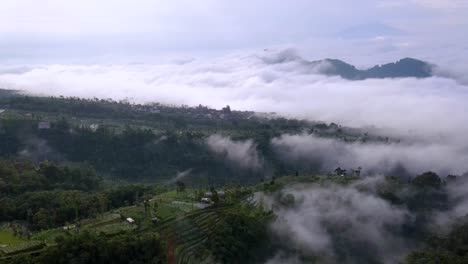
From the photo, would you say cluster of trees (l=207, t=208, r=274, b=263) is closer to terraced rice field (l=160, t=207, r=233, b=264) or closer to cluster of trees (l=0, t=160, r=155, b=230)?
terraced rice field (l=160, t=207, r=233, b=264)

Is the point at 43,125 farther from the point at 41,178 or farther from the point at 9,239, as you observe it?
the point at 9,239

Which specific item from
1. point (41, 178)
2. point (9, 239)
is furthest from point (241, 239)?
point (41, 178)

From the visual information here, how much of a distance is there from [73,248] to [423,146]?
71016 mm

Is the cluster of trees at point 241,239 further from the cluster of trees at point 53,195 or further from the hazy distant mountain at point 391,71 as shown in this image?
the hazy distant mountain at point 391,71

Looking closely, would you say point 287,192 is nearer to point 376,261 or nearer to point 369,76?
point 376,261

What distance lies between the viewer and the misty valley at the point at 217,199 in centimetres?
3500

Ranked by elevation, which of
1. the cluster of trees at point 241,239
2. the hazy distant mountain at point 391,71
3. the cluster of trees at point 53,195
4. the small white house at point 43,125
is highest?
the hazy distant mountain at point 391,71

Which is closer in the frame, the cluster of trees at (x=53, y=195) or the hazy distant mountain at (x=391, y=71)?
the cluster of trees at (x=53, y=195)

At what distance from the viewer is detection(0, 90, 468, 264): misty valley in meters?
35.0

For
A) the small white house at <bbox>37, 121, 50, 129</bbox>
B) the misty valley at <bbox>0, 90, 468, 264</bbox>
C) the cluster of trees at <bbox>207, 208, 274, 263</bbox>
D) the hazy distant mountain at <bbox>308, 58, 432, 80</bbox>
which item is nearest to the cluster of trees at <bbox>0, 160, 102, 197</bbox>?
the misty valley at <bbox>0, 90, 468, 264</bbox>

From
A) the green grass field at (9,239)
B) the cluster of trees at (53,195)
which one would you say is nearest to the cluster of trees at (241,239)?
the cluster of trees at (53,195)

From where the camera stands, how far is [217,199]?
42.4 metres

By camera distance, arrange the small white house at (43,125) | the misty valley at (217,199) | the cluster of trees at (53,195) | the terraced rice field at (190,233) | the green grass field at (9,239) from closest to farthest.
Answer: the green grass field at (9,239) < the terraced rice field at (190,233) < the misty valley at (217,199) < the cluster of trees at (53,195) < the small white house at (43,125)

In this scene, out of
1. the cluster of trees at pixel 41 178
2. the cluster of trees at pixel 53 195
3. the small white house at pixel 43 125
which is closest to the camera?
the cluster of trees at pixel 53 195
